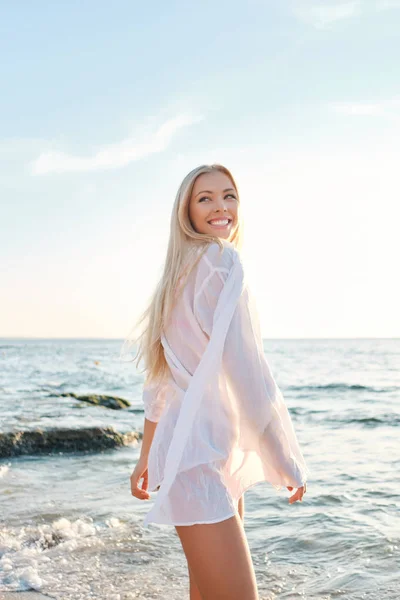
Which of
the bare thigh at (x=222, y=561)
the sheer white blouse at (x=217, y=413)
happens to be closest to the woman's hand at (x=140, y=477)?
the sheer white blouse at (x=217, y=413)

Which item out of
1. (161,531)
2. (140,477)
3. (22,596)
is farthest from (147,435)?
(161,531)

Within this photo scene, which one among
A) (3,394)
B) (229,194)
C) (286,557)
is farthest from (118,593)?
(3,394)

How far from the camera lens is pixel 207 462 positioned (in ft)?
8.22

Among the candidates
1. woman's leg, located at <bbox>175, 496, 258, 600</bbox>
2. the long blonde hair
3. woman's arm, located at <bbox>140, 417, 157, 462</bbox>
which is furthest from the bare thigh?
the long blonde hair

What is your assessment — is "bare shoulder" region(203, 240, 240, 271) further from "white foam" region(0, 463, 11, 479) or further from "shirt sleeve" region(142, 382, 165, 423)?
"white foam" region(0, 463, 11, 479)

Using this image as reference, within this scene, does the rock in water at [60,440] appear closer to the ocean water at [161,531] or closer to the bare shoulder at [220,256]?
the ocean water at [161,531]

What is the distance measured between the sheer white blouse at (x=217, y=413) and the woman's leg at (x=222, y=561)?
5 cm

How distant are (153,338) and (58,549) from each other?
3455 millimetres

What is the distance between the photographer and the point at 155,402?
3.01 metres

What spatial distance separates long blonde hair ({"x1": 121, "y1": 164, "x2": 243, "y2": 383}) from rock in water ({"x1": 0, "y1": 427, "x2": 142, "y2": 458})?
7.74 meters

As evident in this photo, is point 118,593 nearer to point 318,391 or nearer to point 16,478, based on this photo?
point 16,478

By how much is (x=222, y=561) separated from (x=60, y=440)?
28.5 feet

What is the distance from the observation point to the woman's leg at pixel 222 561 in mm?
2352

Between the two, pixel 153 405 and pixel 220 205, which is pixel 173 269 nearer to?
pixel 220 205
